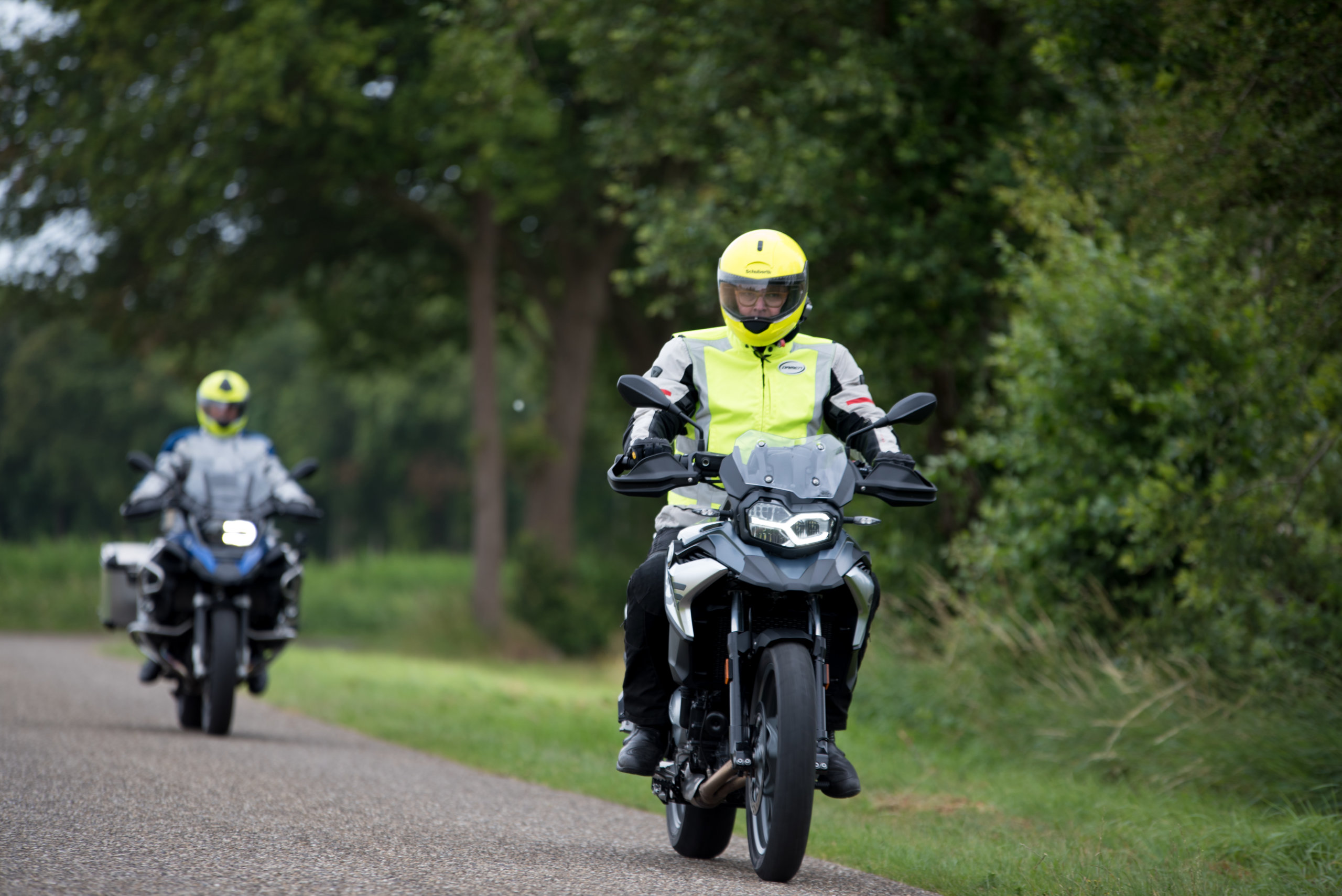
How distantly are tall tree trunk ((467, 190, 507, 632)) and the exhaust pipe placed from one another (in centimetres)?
2021

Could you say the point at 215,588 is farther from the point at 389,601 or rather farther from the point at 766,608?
the point at 389,601

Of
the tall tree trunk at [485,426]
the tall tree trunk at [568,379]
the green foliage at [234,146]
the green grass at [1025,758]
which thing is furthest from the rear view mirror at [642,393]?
the tall tree trunk at [568,379]

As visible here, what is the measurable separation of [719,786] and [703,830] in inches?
23.4

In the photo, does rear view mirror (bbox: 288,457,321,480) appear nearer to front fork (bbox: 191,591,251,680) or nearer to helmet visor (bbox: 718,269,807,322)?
front fork (bbox: 191,591,251,680)

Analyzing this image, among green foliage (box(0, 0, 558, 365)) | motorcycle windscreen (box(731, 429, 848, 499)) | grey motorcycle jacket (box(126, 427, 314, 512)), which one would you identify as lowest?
grey motorcycle jacket (box(126, 427, 314, 512))

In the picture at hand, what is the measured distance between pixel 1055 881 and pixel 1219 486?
4.66m

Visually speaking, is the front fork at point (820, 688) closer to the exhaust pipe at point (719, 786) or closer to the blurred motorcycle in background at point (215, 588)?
the exhaust pipe at point (719, 786)

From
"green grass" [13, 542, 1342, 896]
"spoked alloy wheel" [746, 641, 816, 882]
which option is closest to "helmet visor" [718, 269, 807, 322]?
"spoked alloy wheel" [746, 641, 816, 882]

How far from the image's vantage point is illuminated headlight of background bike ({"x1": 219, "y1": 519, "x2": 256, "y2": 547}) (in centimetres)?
1014

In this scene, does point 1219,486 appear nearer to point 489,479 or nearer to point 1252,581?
point 1252,581

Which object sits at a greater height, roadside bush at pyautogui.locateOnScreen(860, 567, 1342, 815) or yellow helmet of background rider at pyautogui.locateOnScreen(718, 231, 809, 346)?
yellow helmet of background rider at pyautogui.locateOnScreen(718, 231, 809, 346)

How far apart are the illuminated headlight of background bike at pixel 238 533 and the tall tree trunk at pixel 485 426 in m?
15.3

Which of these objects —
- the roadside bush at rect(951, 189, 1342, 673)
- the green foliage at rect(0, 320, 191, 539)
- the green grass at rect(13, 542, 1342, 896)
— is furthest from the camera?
the green foliage at rect(0, 320, 191, 539)

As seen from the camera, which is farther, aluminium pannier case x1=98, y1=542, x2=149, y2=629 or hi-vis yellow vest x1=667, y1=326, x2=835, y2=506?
aluminium pannier case x1=98, y1=542, x2=149, y2=629
